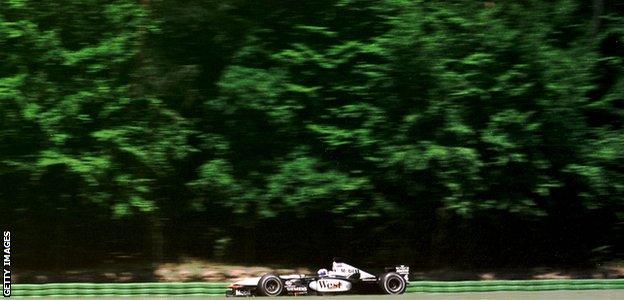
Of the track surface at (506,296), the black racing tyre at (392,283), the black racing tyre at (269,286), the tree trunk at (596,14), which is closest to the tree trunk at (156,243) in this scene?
the track surface at (506,296)

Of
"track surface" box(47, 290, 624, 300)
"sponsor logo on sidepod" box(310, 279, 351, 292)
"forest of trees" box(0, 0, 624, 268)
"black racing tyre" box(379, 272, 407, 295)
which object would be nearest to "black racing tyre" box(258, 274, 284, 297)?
"track surface" box(47, 290, 624, 300)

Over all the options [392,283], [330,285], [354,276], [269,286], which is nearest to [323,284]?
[330,285]

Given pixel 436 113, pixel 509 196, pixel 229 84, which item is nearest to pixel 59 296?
pixel 229 84

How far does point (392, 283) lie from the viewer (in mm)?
11297

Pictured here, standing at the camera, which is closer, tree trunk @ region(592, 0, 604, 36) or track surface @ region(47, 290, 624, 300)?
track surface @ region(47, 290, 624, 300)

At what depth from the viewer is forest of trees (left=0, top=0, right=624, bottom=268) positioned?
37.8 ft

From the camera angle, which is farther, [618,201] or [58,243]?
[58,243]

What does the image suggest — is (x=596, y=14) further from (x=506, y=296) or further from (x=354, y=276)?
(x=354, y=276)

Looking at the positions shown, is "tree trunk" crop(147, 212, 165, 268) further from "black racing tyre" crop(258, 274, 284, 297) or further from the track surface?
"black racing tyre" crop(258, 274, 284, 297)

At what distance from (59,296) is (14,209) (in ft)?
8.52

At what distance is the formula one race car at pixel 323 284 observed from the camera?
36.1ft

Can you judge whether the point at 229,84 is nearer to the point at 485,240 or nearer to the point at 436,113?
the point at 436,113

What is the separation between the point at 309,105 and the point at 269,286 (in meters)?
2.87

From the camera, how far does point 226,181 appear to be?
1181 cm
